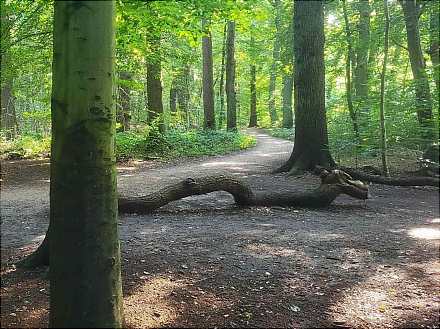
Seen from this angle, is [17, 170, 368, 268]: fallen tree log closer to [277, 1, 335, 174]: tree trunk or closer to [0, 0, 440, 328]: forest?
[0, 0, 440, 328]: forest

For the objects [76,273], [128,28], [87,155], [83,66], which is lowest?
[76,273]

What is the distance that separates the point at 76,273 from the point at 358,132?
1039 cm

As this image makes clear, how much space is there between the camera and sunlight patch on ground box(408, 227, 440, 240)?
20.2ft

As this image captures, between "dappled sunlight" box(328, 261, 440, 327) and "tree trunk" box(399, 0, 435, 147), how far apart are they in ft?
20.2

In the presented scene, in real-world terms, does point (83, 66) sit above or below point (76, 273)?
above

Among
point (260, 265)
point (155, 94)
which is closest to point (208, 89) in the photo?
point (155, 94)

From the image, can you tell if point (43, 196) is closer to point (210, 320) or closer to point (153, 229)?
point (153, 229)

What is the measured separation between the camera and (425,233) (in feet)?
20.9

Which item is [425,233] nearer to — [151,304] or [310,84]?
[151,304]

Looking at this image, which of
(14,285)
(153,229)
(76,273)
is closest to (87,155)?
(76,273)

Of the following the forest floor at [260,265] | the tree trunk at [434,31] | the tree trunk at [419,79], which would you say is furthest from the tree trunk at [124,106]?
the tree trunk at [434,31]

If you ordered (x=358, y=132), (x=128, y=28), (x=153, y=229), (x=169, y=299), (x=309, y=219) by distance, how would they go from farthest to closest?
(x=358, y=132)
(x=128, y=28)
(x=309, y=219)
(x=153, y=229)
(x=169, y=299)

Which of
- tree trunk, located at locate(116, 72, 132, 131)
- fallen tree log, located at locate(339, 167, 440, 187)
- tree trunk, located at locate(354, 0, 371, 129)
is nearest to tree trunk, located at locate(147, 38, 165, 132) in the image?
tree trunk, located at locate(116, 72, 132, 131)

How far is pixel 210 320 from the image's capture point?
3299mm
